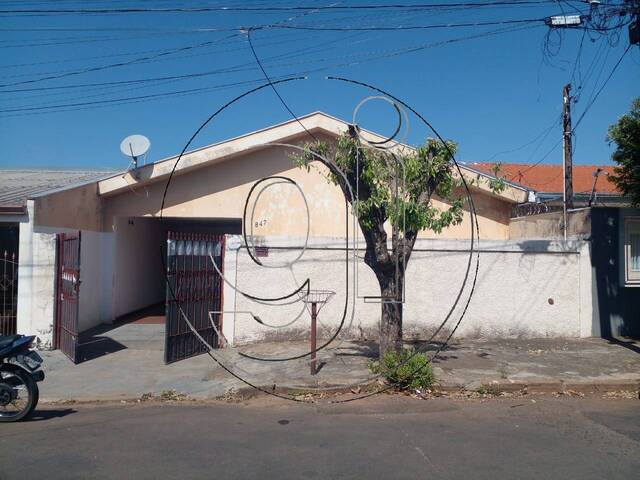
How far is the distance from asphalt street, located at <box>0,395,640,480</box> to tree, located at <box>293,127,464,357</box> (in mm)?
1561

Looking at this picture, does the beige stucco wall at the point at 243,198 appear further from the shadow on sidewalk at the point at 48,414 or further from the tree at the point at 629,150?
the shadow on sidewalk at the point at 48,414

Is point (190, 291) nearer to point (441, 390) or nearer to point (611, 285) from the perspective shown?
point (441, 390)

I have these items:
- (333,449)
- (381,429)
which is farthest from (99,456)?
(381,429)

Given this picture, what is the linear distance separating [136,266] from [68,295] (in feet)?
17.0

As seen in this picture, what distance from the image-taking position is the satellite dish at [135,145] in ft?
37.7

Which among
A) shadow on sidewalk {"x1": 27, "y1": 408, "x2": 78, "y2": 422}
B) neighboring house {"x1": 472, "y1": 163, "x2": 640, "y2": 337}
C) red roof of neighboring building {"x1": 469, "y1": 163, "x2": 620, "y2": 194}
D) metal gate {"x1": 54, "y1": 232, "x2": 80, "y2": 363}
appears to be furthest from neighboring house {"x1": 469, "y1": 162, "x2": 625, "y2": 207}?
shadow on sidewalk {"x1": 27, "y1": 408, "x2": 78, "y2": 422}

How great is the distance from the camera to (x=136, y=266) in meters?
14.8

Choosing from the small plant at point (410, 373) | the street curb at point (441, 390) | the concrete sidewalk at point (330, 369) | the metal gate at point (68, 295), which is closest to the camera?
the street curb at point (441, 390)

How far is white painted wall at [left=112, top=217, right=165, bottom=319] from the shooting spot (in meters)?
13.2

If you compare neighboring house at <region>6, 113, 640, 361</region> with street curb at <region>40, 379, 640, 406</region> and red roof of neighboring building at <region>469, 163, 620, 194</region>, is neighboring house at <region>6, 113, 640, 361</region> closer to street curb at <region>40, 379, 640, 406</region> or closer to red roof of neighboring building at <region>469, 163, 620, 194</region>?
street curb at <region>40, 379, 640, 406</region>

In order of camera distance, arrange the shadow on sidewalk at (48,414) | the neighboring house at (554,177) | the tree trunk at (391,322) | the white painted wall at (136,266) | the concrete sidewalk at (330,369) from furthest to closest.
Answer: the neighboring house at (554,177) < the white painted wall at (136,266) < the tree trunk at (391,322) < the concrete sidewalk at (330,369) < the shadow on sidewalk at (48,414)

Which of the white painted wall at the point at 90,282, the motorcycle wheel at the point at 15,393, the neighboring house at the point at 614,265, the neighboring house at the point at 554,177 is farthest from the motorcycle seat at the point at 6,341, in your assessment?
the neighboring house at the point at 554,177

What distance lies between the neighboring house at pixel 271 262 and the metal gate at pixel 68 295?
0.02m

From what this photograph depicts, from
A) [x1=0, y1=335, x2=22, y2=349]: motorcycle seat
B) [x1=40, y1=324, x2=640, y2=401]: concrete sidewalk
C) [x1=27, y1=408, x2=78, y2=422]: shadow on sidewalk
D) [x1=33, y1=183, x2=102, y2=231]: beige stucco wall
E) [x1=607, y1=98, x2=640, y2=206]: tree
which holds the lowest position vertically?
[x1=27, y1=408, x2=78, y2=422]: shadow on sidewalk
